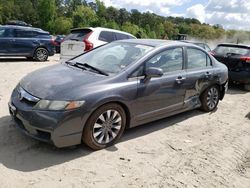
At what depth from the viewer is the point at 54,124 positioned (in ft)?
13.3

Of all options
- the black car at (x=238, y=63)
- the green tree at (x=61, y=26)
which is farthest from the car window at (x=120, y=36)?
the green tree at (x=61, y=26)

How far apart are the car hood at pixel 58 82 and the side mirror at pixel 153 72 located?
72 cm

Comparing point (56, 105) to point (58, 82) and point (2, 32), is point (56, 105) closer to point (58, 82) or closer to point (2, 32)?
point (58, 82)

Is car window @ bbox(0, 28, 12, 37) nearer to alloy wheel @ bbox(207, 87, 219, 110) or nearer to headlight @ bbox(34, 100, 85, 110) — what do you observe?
alloy wheel @ bbox(207, 87, 219, 110)

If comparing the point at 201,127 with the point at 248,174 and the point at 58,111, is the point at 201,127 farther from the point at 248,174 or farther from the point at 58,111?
the point at 58,111

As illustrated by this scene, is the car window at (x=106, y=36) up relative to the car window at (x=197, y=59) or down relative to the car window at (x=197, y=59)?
up

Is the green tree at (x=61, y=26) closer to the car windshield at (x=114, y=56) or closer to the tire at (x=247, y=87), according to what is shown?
the tire at (x=247, y=87)

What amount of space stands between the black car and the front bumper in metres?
6.97

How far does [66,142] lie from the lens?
13.8 feet

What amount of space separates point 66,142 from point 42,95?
71 centimetres

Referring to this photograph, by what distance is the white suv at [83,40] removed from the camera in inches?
406

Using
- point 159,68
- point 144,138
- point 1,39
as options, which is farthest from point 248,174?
point 1,39

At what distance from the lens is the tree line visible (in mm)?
66750

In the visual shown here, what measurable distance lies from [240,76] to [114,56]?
581 cm
